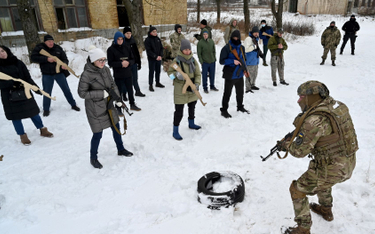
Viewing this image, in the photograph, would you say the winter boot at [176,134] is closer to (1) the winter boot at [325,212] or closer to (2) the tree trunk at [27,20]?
(1) the winter boot at [325,212]

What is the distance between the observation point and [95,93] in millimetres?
3574

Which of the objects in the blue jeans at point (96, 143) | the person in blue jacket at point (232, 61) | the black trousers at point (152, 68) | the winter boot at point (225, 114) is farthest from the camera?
the black trousers at point (152, 68)

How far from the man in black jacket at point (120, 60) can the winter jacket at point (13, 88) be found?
5.91ft

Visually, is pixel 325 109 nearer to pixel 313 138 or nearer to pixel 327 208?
pixel 313 138

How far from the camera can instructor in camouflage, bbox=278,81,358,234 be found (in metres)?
2.19

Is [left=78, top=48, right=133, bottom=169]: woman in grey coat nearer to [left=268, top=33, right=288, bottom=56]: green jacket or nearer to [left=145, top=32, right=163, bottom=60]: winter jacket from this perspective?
[left=145, top=32, right=163, bottom=60]: winter jacket

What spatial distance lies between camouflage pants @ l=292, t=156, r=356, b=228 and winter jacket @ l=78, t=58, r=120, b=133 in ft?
9.49

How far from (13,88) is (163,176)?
3294 millimetres

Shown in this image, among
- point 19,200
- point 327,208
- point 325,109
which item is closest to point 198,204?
point 327,208

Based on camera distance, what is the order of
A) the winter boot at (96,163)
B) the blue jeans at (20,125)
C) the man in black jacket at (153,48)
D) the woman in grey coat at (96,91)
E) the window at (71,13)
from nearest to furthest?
the woman in grey coat at (96,91) → the winter boot at (96,163) → the blue jeans at (20,125) → the man in black jacket at (153,48) → the window at (71,13)

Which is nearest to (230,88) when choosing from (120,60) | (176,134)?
(176,134)

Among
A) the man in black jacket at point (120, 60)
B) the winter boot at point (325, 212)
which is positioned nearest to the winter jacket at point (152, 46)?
the man in black jacket at point (120, 60)

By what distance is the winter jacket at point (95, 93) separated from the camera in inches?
139

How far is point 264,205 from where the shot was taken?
304 cm
